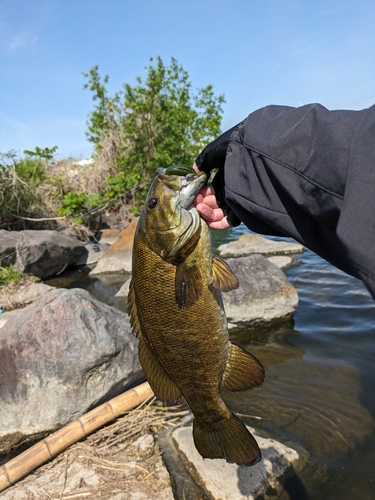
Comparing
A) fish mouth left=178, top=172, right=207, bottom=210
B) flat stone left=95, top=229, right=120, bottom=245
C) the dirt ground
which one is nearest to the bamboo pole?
the dirt ground

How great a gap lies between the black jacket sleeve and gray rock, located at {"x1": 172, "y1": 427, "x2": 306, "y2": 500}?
8.93 ft

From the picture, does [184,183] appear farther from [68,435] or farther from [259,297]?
[259,297]

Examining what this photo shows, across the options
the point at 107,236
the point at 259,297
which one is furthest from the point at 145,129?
the point at 259,297

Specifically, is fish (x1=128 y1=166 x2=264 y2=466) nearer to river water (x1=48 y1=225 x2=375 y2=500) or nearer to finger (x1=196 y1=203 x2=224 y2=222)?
finger (x1=196 y1=203 x2=224 y2=222)

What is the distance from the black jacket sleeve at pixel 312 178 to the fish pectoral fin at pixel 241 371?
34.6 inches

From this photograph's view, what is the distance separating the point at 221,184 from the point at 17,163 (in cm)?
2036

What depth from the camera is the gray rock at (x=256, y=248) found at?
14.1m

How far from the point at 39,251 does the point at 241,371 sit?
37.8 feet

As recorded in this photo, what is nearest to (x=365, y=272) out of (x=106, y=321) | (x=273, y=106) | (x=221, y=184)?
(x=273, y=106)

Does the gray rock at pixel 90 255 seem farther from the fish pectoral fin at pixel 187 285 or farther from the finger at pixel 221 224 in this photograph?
the fish pectoral fin at pixel 187 285

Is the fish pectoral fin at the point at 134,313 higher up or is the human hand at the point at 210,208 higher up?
the human hand at the point at 210,208

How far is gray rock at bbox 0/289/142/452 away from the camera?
15.0 ft

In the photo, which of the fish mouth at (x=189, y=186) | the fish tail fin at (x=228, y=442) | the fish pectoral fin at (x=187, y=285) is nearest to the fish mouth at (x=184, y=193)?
the fish mouth at (x=189, y=186)

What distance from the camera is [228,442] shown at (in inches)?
97.3
